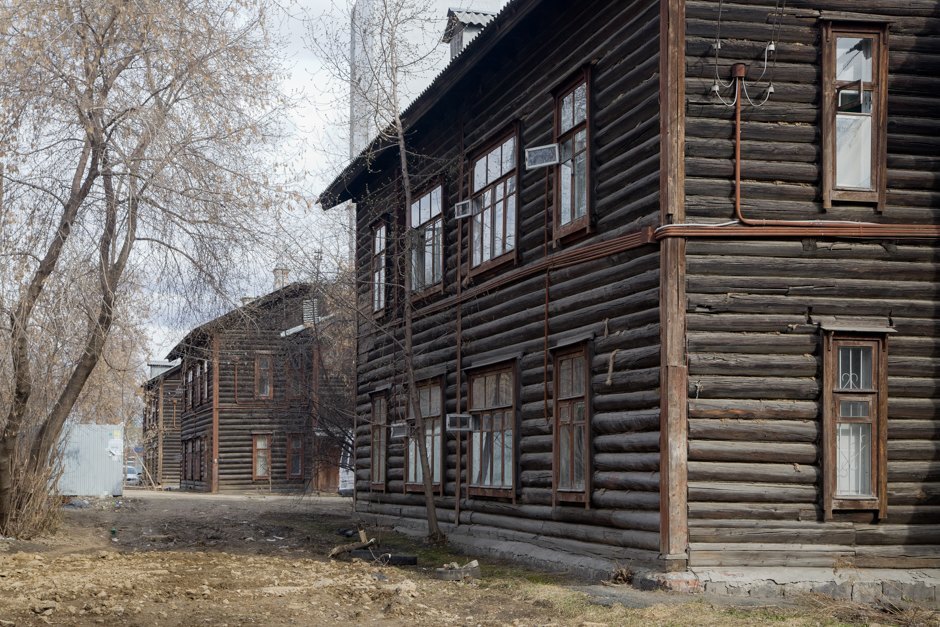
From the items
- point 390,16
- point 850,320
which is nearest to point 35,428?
point 390,16

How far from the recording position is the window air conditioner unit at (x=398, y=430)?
66.9 ft

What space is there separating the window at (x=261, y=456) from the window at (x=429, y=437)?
23790 millimetres

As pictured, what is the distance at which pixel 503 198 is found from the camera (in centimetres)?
1692

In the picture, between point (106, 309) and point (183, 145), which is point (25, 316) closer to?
point (106, 309)

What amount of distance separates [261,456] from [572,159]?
31.7 m

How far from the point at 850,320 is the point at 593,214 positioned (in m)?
3.32

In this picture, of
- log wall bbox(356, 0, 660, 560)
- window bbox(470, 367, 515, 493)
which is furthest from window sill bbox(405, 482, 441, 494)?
window bbox(470, 367, 515, 493)

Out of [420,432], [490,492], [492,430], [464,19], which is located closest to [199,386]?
[464,19]

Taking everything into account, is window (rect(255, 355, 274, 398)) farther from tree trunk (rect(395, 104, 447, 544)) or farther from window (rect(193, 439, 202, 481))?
tree trunk (rect(395, 104, 447, 544))

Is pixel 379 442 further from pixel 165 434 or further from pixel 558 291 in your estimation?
pixel 165 434

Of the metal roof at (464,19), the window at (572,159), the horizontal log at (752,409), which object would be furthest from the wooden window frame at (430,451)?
the horizontal log at (752,409)

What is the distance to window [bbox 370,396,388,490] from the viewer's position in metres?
22.7

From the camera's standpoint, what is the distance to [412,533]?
19.9 m

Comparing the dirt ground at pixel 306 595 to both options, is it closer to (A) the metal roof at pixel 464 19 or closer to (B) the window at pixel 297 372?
(A) the metal roof at pixel 464 19
